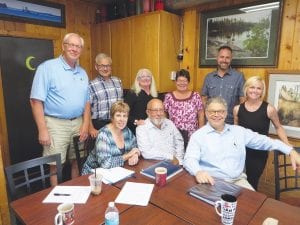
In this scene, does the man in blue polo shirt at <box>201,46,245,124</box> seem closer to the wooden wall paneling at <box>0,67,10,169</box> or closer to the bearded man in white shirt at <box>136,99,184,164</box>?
the bearded man in white shirt at <box>136,99,184,164</box>

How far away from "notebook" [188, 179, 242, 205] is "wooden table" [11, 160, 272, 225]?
31 millimetres

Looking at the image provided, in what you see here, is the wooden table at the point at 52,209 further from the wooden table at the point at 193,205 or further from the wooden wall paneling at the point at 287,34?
the wooden wall paneling at the point at 287,34

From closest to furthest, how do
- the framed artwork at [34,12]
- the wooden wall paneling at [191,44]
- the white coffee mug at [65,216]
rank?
the white coffee mug at [65,216] < the framed artwork at [34,12] < the wooden wall paneling at [191,44]

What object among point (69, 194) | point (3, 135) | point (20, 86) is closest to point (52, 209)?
point (69, 194)

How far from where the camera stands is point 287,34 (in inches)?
103

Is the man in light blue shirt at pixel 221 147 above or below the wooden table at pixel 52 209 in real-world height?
above

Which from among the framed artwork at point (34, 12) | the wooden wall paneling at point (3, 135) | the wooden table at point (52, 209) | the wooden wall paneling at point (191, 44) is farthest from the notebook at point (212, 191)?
the framed artwork at point (34, 12)

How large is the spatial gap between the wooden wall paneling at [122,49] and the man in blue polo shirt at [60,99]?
1236 millimetres

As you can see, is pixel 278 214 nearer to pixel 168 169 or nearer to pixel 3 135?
pixel 168 169

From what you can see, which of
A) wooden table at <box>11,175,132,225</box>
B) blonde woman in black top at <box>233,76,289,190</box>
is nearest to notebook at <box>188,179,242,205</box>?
wooden table at <box>11,175,132,225</box>

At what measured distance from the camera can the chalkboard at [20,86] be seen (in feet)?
10.4

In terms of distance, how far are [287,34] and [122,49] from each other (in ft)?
7.13

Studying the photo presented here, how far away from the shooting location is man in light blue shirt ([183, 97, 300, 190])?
184cm

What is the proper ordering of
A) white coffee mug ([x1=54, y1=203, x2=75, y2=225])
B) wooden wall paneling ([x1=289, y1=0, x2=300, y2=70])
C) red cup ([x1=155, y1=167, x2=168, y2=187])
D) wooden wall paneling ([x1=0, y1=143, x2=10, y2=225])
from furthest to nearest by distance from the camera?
wooden wall paneling ([x1=289, y1=0, x2=300, y2=70]) < wooden wall paneling ([x1=0, y1=143, x2=10, y2=225]) < red cup ([x1=155, y1=167, x2=168, y2=187]) < white coffee mug ([x1=54, y1=203, x2=75, y2=225])
